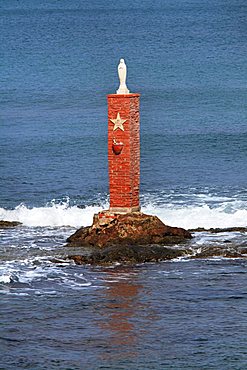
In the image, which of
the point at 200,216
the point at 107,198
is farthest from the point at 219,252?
the point at 107,198

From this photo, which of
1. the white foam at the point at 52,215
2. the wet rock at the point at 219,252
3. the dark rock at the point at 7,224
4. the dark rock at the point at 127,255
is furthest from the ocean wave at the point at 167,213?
the dark rock at the point at 127,255

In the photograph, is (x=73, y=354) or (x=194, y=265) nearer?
(x=73, y=354)

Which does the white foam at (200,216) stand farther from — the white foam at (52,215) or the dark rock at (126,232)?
the dark rock at (126,232)

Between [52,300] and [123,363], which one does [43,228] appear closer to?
[52,300]

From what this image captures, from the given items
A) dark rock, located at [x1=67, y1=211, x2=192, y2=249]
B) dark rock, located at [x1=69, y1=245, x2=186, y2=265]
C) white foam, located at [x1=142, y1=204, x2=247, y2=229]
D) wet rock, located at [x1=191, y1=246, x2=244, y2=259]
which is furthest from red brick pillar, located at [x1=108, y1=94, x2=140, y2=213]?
white foam, located at [x1=142, y1=204, x2=247, y2=229]

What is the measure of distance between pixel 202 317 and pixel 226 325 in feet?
2.11

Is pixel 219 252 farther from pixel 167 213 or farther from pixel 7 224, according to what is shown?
pixel 7 224

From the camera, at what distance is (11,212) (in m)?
38.0

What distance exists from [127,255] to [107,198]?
11.2 meters

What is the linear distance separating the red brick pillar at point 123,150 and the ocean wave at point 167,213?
317 centimetres

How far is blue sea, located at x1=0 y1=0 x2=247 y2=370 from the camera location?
2433cm

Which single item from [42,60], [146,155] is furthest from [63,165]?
[42,60]

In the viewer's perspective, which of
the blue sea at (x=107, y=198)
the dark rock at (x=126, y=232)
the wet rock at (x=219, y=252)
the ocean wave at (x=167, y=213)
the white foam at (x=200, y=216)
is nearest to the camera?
the blue sea at (x=107, y=198)

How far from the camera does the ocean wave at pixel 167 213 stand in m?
35.5
